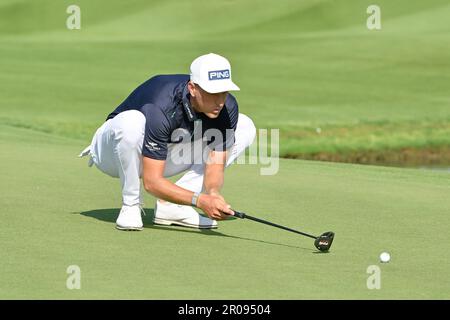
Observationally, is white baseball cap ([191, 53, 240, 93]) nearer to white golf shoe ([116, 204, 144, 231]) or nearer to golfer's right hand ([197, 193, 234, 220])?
golfer's right hand ([197, 193, 234, 220])

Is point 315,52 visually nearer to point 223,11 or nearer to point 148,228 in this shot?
point 223,11

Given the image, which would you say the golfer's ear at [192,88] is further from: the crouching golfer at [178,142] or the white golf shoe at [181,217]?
the white golf shoe at [181,217]

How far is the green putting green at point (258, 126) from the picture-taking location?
5.71 m

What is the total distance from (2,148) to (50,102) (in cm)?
878

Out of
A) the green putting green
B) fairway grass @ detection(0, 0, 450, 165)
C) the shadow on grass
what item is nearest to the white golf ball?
the green putting green

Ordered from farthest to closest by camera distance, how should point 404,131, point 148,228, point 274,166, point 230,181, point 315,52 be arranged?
point 315,52 < point 404,131 < point 274,166 < point 230,181 < point 148,228

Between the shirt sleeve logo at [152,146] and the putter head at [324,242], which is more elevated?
the shirt sleeve logo at [152,146]

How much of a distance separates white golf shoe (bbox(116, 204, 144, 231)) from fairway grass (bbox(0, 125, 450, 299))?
0.23 ft

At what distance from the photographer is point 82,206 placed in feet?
26.2

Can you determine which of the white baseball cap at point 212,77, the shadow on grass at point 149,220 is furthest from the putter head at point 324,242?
the white baseball cap at point 212,77

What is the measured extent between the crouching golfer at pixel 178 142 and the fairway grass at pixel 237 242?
0.21m

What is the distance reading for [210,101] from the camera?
262 inches

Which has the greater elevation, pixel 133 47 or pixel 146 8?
pixel 146 8
